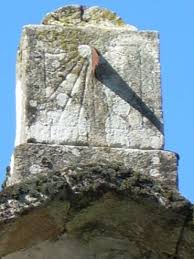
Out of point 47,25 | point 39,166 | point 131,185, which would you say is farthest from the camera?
point 47,25

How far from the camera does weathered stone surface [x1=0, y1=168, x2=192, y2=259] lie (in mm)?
10586

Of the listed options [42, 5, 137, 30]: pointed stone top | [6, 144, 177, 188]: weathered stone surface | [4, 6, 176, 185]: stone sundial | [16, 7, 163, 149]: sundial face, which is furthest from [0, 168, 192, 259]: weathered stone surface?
[42, 5, 137, 30]: pointed stone top

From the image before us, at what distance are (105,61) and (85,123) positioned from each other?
1.61 feet

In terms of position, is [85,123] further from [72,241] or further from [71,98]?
[72,241]

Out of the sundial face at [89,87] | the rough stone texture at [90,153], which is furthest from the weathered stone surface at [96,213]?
the sundial face at [89,87]

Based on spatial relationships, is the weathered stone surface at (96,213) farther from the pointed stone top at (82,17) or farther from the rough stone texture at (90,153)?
the pointed stone top at (82,17)

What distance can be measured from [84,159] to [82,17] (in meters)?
1.18

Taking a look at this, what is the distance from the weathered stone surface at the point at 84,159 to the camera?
1147 centimetres

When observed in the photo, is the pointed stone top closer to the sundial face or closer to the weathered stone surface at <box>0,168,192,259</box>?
the sundial face

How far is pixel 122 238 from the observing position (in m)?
10.9

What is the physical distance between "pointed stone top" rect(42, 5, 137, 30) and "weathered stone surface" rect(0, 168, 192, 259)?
6.10 feet

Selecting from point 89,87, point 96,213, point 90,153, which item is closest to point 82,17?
point 89,87

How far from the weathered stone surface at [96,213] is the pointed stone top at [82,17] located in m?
1.86

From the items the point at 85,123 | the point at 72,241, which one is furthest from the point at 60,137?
the point at 72,241
